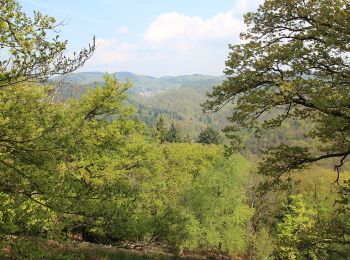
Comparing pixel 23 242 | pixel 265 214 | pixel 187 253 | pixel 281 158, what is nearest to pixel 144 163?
pixel 281 158

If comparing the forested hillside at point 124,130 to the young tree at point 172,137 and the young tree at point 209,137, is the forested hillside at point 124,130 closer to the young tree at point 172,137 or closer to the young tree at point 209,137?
the young tree at point 209,137

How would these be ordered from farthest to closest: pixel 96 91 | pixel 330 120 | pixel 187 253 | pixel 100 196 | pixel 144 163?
pixel 187 253 < pixel 144 163 < pixel 96 91 < pixel 330 120 < pixel 100 196

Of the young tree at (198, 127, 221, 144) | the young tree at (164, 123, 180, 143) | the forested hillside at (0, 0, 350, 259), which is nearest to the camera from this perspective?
the forested hillside at (0, 0, 350, 259)

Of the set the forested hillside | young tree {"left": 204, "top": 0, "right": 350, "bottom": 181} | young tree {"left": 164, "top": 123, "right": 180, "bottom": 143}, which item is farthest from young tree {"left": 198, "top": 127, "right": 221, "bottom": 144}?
young tree {"left": 204, "top": 0, "right": 350, "bottom": 181}

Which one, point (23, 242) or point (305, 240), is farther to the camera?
point (305, 240)

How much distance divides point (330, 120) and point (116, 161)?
1211cm

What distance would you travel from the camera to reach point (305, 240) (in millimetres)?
11477

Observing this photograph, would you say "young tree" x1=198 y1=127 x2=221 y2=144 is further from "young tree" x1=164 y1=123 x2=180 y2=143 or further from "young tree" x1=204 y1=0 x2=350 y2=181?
"young tree" x1=204 y1=0 x2=350 y2=181

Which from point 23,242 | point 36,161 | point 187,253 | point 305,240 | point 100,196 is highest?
point 36,161

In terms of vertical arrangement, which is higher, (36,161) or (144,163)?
(36,161)

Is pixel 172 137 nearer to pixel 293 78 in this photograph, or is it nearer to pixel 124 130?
pixel 124 130

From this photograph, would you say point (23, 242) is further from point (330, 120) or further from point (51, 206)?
point (330, 120)

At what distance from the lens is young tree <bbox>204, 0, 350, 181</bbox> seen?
9.07 m

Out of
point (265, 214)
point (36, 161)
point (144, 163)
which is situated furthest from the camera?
point (265, 214)
